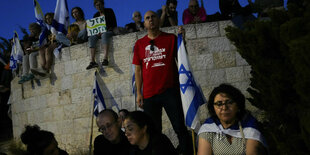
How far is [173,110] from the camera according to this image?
368cm

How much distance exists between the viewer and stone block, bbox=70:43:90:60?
6766 millimetres

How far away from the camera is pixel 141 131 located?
291 cm

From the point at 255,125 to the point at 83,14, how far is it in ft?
19.9

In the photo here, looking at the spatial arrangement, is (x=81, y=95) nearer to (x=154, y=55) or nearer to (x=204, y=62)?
(x=204, y=62)

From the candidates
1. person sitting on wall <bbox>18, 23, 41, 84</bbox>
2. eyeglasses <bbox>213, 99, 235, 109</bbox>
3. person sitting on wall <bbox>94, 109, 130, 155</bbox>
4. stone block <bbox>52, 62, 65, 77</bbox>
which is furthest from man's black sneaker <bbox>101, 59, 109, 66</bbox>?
eyeglasses <bbox>213, 99, 235, 109</bbox>

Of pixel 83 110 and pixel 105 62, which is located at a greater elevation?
pixel 105 62

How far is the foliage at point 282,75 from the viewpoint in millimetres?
1771

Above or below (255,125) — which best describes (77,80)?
above

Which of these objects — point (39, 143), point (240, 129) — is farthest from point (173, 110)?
point (39, 143)

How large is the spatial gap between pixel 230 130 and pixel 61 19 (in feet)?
20.5

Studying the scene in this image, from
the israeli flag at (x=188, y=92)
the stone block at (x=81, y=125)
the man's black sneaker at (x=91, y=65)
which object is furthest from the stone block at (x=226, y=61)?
the stone block at (x=81, y=125)

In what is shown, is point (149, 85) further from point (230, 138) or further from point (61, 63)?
point (61, 63)

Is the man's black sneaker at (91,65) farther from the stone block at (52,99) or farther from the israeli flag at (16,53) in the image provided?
the israeli flag at (16,53)

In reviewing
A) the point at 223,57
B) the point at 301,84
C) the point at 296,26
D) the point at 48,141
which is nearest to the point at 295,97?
the point at 301,84
